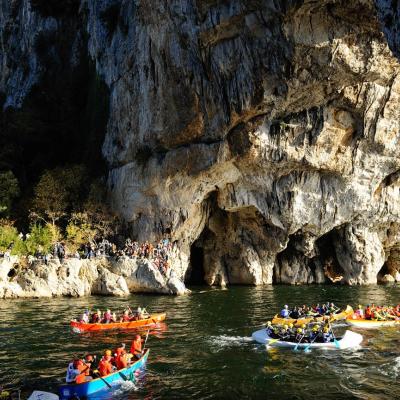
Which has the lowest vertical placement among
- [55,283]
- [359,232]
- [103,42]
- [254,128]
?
[55,283]

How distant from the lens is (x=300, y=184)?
42.8 m

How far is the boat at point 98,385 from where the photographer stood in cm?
1510

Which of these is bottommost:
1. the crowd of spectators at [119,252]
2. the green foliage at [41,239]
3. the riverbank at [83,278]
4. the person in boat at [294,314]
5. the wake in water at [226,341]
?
the wake in water at [226,341]

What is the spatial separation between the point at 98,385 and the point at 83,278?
74.4ft

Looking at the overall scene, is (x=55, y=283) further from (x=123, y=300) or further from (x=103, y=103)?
(x=103, y=103)

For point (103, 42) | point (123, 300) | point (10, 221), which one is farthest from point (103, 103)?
point (123, 300)

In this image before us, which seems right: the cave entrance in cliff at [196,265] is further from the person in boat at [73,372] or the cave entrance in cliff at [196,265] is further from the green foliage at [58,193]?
the person in boat at [73,372]

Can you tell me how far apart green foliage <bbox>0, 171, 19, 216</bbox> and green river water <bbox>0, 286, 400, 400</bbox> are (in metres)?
14.9

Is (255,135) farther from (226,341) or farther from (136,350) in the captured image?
(136,350)

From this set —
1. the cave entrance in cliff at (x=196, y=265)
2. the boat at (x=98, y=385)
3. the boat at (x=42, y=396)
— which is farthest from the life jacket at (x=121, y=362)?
the cave entrance in cliff at (x=196, y=265)

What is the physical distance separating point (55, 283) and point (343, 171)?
25430mm

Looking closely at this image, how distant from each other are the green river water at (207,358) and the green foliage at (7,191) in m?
14.9

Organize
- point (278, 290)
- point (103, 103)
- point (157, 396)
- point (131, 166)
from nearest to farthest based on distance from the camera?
point (157, 396)
point (278, 290)
point (131, 166)
point (103, 103)

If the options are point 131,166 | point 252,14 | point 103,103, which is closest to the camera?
point 252,14
